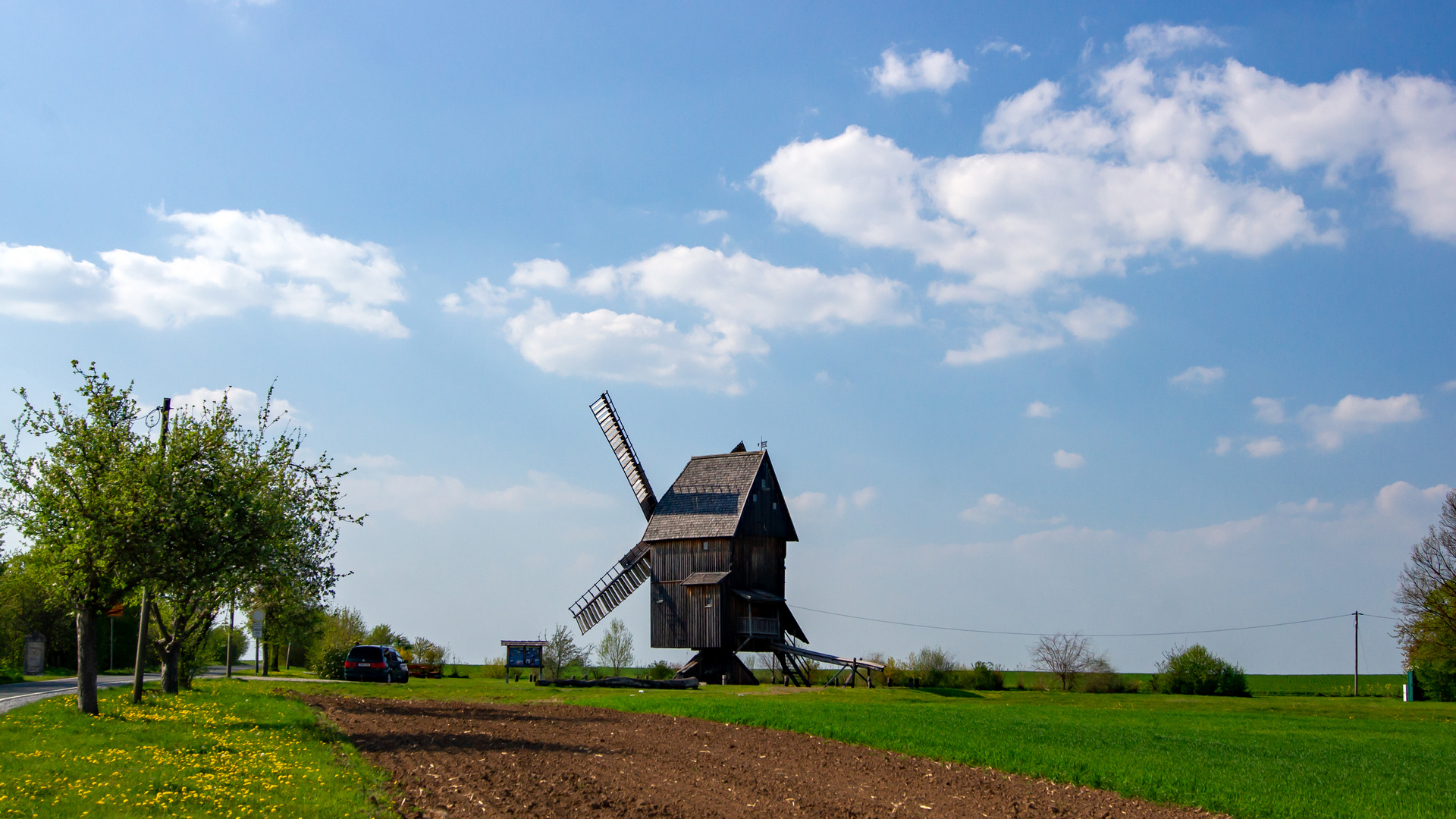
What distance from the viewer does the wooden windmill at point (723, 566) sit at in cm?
4541

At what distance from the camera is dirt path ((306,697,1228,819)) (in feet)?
42.2

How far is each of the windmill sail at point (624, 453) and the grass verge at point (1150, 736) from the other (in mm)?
13365

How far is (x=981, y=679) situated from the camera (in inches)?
1941

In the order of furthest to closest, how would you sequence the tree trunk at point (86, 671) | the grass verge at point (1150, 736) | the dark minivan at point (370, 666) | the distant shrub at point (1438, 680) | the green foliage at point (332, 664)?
the distant shrub at point (1438, 680)
the green foliage at point (332, 664)
the dark minivan at point (370, 666)
the tree trunk at point (86, 671)
the grass verge at point (1150, 736)

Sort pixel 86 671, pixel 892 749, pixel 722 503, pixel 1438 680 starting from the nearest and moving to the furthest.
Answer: pixel 892 749, pixel 86 671, pixel 722 503, pixel 1438 680

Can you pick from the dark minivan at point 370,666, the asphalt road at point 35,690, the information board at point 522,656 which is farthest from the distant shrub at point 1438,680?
the asphalt road at point 35,690

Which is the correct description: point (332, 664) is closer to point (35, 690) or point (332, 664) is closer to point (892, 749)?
point (35, 690)

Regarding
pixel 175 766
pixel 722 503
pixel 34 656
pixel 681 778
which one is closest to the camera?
pixel 175 766

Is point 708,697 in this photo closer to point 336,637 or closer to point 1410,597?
point 336,637

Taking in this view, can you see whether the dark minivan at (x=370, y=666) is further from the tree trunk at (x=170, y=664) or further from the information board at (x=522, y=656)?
the tree trunk at (x=170, y=664)

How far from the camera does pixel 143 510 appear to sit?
21078mm

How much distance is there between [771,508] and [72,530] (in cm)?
3163

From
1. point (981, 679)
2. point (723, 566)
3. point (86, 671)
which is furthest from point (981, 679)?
point (86, 671)

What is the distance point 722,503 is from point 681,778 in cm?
3188
